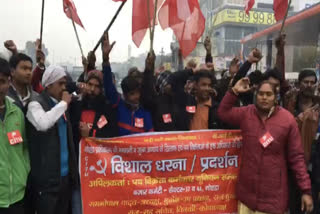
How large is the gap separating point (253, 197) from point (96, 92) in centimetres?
176

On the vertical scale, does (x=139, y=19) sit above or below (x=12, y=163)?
above

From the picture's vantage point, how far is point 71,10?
14.5ft

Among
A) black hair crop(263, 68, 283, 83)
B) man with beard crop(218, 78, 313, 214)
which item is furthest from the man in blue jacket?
→ black hair crop(263, 68, 283, 83)

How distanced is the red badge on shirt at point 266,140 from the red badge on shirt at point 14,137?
1.87 metres

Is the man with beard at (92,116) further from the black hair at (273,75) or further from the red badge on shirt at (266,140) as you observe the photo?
the black hair at (273,75)

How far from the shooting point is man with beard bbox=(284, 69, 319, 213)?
2.90 metres

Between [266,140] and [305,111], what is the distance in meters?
0.75

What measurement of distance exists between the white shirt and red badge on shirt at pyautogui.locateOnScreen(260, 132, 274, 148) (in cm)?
160

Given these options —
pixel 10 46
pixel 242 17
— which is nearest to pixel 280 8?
pixel 10 46

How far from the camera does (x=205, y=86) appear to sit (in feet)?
10.9

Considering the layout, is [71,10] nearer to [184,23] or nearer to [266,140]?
[184,23]

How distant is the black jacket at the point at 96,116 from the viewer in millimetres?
2975

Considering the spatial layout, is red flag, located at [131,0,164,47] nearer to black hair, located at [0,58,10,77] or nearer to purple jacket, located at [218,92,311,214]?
black hair, located at [0,58,10,77]

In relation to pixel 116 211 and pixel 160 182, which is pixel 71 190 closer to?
pixel 116 211
